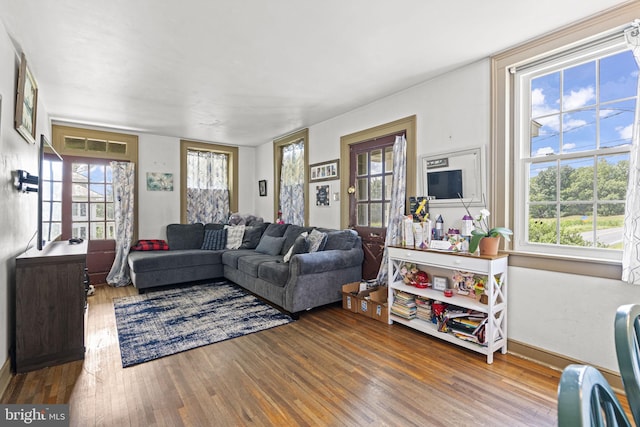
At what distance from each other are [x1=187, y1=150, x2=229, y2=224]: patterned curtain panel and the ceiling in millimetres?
2020

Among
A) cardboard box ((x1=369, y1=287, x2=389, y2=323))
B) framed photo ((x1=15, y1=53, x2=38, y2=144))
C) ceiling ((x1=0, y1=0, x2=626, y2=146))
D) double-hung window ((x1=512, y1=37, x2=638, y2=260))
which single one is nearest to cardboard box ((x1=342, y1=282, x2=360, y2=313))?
cardboard box ((x1=369, y1=287, x2=389, y2=323))

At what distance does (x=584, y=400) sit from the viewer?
0.51m

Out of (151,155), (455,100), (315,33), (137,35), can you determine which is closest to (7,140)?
(137,35)

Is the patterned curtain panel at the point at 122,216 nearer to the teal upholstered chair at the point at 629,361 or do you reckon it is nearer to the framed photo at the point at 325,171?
the framed photo at the point at 325,171

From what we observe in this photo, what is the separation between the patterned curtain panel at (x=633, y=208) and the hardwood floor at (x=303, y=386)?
91cm

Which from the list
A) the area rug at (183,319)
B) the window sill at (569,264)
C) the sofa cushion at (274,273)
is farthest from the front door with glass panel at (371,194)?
the window sill at (569,264)

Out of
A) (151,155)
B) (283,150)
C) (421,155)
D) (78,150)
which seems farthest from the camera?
(283,150)

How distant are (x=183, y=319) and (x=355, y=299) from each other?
192 centimetres

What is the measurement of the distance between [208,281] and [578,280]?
4.66 m

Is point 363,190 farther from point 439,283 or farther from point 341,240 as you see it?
point 439,283

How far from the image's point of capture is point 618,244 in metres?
2.18

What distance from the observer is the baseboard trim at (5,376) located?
2.01 m

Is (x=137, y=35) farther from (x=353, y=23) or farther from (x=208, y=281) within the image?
(x=208, y=281)

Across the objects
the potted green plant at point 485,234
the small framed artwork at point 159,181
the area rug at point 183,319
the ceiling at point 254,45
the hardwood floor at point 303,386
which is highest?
the ceiling at point 254,45
